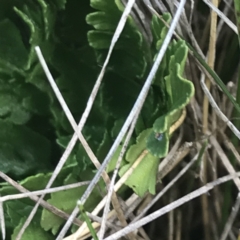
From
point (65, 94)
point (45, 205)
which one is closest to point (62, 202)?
point (45, 205)

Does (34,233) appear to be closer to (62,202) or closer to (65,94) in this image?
(62,202)

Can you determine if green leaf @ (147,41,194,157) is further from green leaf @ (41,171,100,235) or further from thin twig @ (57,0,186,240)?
green leaf @ (41,171,100,235)

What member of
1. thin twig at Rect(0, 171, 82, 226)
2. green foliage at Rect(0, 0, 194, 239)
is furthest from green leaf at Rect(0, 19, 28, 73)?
thin twig at Rect(0, 171, 82, 226)

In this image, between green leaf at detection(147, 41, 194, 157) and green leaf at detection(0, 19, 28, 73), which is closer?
green leaf at detection(147, 41, 194, 157)

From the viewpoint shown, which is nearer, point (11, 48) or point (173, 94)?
point (173, 94)

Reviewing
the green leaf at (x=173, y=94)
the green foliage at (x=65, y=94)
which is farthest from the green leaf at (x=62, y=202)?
the green leaf at (x=173, y=94)

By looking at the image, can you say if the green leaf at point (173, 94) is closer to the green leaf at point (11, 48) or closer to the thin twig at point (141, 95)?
the thin twig at point (141, 95)

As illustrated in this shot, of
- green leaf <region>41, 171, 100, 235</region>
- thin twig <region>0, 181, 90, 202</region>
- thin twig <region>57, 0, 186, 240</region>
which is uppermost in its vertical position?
thin twig <region>57, 0, 186, 240</region>

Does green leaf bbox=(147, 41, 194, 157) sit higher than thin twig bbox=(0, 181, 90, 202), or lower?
higher
